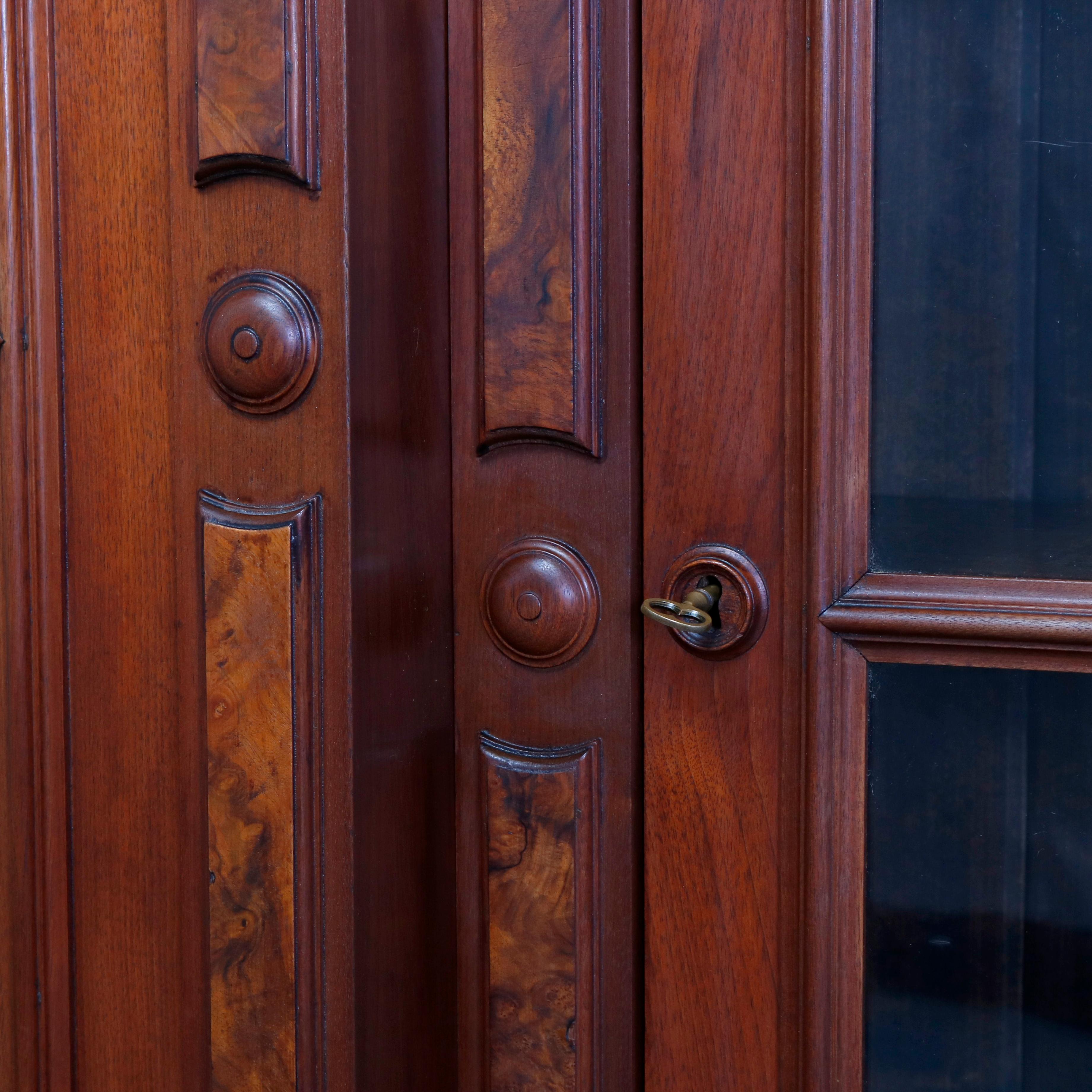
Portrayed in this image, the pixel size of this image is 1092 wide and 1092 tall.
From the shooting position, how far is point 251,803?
682 mm

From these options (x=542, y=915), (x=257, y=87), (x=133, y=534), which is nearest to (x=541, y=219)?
(x=257, y=87)

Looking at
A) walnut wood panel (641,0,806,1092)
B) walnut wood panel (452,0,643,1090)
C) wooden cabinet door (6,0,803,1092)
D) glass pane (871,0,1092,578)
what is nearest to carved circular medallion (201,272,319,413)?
wooden cabinet door (6,0,803,1092)

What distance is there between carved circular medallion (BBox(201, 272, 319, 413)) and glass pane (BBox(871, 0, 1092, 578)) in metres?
0.37

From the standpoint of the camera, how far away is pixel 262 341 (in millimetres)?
659

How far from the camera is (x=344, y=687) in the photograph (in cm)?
66

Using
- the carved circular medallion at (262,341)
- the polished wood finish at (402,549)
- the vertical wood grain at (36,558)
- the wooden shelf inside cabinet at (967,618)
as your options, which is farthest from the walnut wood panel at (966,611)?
the vertical wood grain at (36,558)

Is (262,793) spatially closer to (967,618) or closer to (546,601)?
(546,601)

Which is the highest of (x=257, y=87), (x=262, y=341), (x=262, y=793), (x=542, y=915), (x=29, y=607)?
(x=257, y=87)

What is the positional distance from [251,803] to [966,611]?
0.48 metres

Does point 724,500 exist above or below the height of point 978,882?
above

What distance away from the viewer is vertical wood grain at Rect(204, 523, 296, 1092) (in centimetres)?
67

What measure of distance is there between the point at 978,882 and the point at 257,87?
0.68 m

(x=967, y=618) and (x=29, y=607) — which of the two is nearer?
(x=967, y=618)

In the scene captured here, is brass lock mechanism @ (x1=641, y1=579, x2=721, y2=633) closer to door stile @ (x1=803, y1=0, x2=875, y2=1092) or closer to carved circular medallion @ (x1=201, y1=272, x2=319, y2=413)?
door stile @ (x1=803, y1=0, x2=875, y2=1092)
